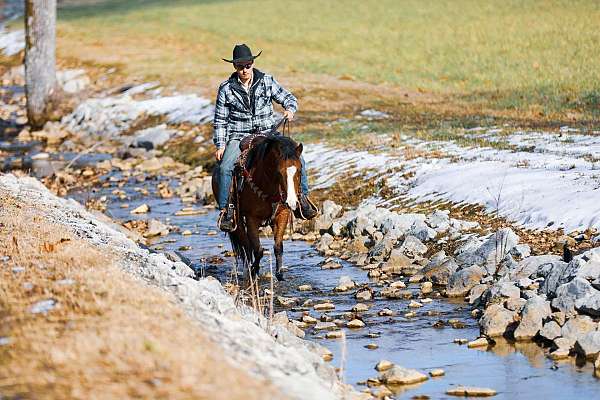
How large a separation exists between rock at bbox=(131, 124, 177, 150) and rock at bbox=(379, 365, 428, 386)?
61.4 ft

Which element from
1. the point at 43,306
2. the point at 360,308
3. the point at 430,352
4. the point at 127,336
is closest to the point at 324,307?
the point at 360,308

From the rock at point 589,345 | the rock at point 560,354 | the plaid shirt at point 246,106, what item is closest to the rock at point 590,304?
the rock at point 589,345

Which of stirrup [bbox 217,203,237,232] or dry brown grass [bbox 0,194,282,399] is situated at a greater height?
dry brown grass [bbox 0,194,282,399]

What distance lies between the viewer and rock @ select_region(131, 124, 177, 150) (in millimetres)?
27531

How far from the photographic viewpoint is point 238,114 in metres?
14.3

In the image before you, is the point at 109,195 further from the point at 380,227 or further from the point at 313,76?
the point at 313,76

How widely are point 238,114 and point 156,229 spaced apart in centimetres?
430

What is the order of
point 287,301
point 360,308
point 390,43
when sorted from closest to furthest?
point 360,308
point 287,301
point 390,43

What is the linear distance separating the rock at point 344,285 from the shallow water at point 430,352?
0.13m

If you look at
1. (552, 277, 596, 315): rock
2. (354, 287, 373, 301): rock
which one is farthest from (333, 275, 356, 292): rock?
(552, 277, 596, 315): rock

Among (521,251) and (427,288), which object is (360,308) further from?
(521,251)

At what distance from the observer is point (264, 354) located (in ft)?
26.6

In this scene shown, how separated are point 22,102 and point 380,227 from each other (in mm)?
25187

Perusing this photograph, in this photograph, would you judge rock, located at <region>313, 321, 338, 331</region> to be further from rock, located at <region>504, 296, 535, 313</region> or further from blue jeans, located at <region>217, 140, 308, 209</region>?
blue jeans, located at <region>217, 140, 308, 209</region>
